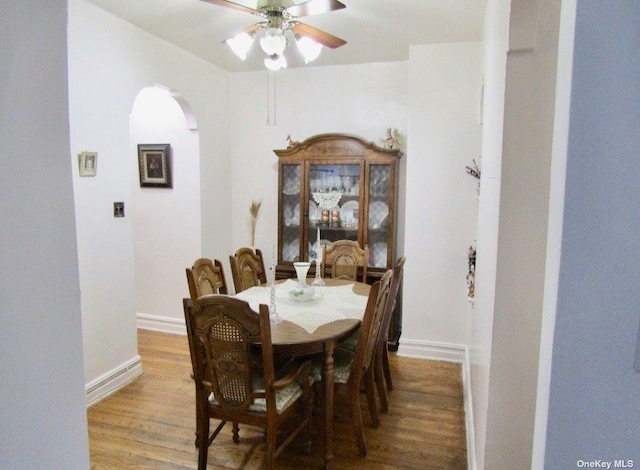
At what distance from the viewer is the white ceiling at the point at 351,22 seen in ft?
8.99

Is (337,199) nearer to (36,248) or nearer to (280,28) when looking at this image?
(280,28)

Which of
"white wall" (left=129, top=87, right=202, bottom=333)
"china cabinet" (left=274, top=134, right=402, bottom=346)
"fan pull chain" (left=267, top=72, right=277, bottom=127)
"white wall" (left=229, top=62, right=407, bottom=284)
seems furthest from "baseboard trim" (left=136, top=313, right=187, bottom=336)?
"fan pull chain" (left=267, top=72, right=277, bottom=127)

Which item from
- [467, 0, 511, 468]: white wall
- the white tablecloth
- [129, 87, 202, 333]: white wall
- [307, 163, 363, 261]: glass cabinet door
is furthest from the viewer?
[129, 87, 202, 333]: white wall

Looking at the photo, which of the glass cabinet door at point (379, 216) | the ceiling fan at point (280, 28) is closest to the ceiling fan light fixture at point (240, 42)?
the ceiling fan at point (280, 28)

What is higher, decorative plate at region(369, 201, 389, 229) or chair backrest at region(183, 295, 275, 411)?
decorative plate at region(369, 201, 389, 229)

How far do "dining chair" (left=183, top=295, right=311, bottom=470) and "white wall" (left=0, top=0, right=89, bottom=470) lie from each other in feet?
3.28

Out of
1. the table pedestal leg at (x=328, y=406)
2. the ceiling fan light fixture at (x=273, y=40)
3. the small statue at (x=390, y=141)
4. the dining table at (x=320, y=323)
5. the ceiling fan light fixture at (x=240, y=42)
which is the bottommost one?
the table pedestal leg at (x=328, y=406)

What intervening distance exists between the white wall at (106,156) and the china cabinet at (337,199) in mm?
1372

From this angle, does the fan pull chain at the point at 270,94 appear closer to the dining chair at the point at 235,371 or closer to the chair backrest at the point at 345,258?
the chair backrest at the point at 345,258

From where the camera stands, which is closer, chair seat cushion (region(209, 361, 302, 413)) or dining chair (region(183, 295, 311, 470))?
dining chair (region(183, 295, 311, 470))

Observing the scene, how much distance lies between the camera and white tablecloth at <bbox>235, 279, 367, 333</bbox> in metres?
2.37

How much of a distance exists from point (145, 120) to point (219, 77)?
857 millimetres

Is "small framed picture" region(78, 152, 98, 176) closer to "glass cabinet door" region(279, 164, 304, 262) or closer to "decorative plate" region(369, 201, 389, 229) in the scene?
"glass cabinet door" region(279, 164, 304, 262)

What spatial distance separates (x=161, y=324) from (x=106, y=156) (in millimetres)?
1974
